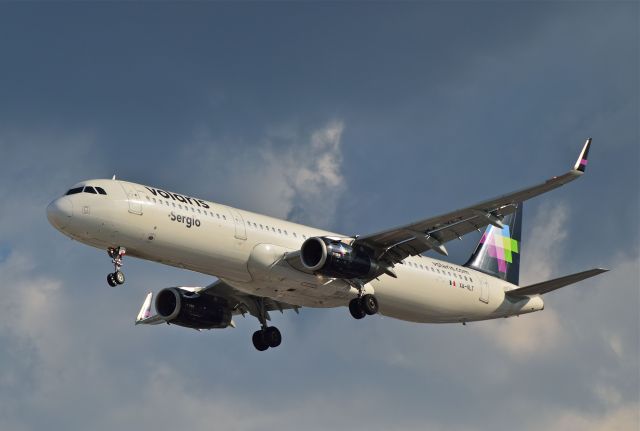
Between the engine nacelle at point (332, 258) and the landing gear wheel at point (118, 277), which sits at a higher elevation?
the engine nacelle at point (332, 258)

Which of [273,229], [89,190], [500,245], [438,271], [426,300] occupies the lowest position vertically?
[89,190]

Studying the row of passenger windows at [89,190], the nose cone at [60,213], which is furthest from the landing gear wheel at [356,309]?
the nose cone at [60,213]

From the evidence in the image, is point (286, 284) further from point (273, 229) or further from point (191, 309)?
point (191, 309)

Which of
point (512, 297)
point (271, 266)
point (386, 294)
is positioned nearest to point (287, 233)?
point (271, 266)

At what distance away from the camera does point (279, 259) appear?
49.3 meters

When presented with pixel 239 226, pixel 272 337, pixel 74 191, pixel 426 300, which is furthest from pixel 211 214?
pixel 426 300

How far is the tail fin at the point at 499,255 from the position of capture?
205ft

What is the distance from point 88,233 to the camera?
45.9 meters

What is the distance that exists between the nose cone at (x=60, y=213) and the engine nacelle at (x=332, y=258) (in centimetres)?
1004

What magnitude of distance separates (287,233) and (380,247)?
432cm

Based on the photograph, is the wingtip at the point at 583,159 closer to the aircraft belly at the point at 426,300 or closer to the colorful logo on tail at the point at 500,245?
the aircraft belly at the point at 426,300

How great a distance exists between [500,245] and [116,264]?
26053mm

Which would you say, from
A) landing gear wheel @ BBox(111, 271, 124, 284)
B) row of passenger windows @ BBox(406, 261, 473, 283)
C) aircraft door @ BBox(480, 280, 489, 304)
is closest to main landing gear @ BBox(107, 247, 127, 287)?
landing gear wheel @ BBox(111, 271, 124, 284)

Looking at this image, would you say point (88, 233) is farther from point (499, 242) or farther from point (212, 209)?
point (499, 242)
